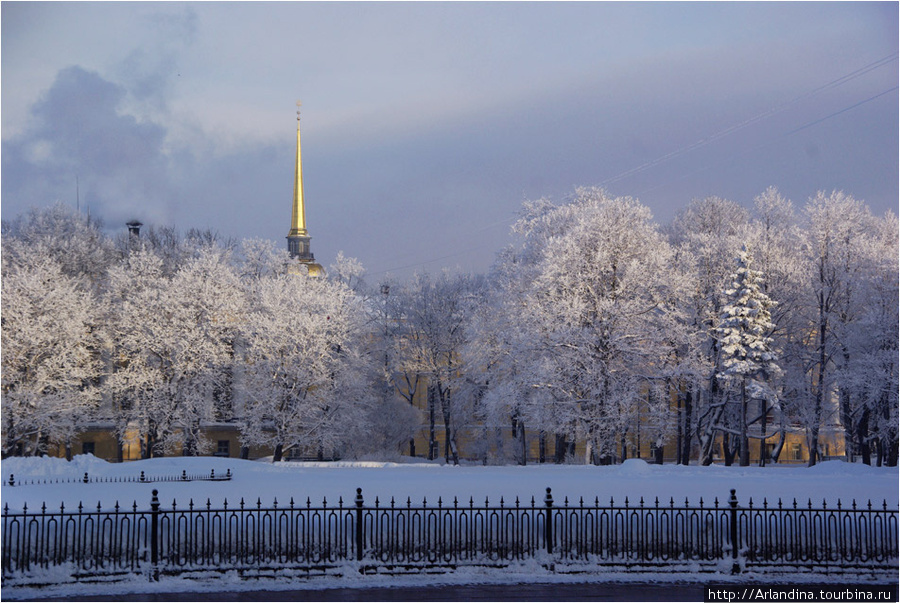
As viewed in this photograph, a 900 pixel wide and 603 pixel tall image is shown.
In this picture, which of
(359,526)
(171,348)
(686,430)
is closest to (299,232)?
(171,348)

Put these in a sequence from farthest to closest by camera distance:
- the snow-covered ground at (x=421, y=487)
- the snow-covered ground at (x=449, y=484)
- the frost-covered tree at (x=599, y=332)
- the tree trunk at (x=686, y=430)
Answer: the tree trunk at (x=686, y=430) → the frost-covered tree at (x=599, y=332) → the snow-covered ground at (x=449, y=484) → the snow-covered ground at (x=421, y=487)

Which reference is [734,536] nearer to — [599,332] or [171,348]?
[599,332]

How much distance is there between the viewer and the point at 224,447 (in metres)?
59.0

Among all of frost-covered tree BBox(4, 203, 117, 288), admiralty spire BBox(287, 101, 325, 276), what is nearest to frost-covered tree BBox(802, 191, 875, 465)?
frost-covered tree BBox(4, 203, 117, 288)

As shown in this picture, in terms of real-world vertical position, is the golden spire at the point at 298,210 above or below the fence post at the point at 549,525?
above

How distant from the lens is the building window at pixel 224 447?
58750mm

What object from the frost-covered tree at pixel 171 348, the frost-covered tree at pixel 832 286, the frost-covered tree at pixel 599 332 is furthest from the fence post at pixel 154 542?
the frost-covered tree at pixel 832 286

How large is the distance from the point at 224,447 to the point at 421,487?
3618 centimetres

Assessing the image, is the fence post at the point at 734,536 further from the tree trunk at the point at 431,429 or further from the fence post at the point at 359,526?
the tree trunk at the point at 431,429

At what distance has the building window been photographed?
193ft

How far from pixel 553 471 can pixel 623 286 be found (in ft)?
33.6

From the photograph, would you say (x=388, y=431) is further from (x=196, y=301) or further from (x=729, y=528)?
(x=729, y=528)

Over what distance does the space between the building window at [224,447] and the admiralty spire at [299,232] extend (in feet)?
104

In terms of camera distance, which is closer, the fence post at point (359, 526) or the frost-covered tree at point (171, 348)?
the fence post at point (359, 526)
